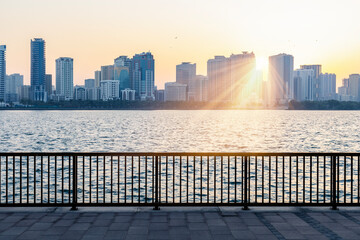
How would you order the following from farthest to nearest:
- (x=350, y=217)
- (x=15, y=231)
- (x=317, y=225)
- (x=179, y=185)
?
(x=179, y=185) → (x=350, y=217) → (x=317, y=225) → (x=15, y=231)

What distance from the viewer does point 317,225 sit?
759 cm

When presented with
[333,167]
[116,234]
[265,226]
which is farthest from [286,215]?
[116,234]

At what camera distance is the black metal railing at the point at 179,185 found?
869 centimetres

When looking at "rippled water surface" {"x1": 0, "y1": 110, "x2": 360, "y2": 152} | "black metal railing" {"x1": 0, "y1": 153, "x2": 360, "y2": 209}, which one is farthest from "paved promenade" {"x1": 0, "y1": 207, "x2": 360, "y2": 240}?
"rippled water surface" {"x1": 0, "y1": 110, "x2": 360, "y2": 152}

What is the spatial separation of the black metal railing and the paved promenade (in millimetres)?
295

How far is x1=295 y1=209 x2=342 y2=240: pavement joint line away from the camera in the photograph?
22.8 ft

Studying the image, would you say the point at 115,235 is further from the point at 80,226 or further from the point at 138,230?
the point at 80,226

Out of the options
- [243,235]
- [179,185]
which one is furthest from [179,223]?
[179,185]

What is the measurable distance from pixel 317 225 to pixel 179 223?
272cm

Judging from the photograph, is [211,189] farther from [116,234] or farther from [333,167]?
[116,234]

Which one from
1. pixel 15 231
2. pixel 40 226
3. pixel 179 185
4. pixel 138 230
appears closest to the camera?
pixel 15 231

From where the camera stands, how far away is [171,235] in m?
6.95

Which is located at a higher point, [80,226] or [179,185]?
[80,226]

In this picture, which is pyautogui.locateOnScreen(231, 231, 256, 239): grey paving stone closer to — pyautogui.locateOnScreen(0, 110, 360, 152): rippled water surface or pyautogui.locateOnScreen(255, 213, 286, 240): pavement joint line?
pyautogui.locateOnScreen(255, 213, 286, 240): pavement joint line
